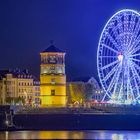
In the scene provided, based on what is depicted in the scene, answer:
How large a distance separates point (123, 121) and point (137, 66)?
6.45 m

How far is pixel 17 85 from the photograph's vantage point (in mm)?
151750

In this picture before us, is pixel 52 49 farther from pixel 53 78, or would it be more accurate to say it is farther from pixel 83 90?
pixel 83 90

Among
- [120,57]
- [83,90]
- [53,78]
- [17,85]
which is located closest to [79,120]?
[120,57]

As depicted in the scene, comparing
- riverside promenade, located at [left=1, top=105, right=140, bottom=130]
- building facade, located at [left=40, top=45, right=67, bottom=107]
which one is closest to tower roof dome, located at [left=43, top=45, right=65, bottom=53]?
building facade, located at [left=40, top=45, right=67, bottom=107]

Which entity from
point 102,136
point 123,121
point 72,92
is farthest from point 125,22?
point 72,92

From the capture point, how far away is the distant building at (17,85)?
481 ft

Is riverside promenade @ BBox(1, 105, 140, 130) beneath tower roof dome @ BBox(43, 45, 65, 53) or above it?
beneath

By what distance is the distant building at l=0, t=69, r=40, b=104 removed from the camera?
147 meters

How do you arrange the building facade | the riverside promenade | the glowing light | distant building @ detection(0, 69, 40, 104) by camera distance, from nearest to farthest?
the riverside promenade → the glowing light → the building facade → distant building @ detection(0, 69, 40, 104)

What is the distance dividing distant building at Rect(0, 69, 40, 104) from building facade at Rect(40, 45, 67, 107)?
2835 centimetres

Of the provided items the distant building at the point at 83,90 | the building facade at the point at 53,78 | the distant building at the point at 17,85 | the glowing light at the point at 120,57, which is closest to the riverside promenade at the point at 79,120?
the glowing light at the point at 120,57

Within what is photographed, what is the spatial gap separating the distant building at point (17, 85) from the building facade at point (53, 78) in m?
28.4

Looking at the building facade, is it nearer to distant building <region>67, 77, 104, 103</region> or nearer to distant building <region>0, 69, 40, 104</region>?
distant building <region>67, 77, 104, 103</region>

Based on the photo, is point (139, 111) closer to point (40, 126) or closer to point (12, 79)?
point (40, 126)
